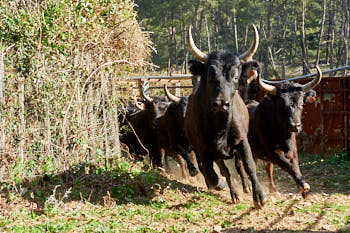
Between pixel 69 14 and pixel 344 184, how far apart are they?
6208 millimetres

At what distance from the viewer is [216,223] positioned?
5820 mm

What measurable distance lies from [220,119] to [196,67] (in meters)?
0.89

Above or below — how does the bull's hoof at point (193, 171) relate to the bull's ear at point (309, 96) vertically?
below

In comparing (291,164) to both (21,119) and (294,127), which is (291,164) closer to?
(294,127)

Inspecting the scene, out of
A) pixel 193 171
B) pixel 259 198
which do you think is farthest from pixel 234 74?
pixel 193 171

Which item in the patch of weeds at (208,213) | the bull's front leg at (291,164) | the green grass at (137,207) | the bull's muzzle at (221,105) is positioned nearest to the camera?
the green grass at (137,207)

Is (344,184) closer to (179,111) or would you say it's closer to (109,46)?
(179,111)

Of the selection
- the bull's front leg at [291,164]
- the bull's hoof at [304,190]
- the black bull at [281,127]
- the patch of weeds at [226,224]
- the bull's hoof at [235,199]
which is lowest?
the bull's hoof at [235,199]

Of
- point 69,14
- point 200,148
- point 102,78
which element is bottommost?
point 200,148

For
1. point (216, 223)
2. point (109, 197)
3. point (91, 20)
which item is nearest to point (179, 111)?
point (91, 20)

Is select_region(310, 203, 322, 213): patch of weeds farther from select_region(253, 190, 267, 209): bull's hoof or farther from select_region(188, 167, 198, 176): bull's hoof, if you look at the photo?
select_region(188, 167, 198, 176): bull's hoof

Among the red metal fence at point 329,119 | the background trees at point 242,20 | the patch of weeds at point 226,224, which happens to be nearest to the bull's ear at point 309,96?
the patch of weeds at point 226,224

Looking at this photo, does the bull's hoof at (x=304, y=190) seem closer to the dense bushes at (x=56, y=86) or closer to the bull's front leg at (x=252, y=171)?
the bull's front leg at (x=252, y=171)

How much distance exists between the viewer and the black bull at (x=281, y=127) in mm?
7349
